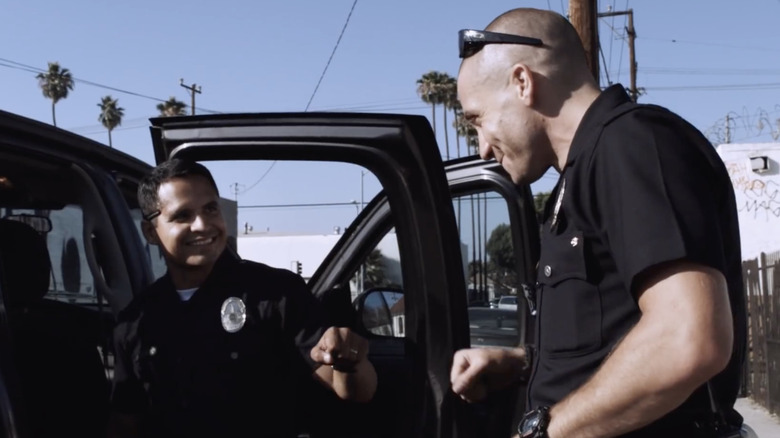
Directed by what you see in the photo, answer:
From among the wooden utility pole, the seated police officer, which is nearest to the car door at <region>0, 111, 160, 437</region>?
the seated police officer

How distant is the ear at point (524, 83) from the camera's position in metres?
1.97

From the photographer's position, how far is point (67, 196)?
355cm

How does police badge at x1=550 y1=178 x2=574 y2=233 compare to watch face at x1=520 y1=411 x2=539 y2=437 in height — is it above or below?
above

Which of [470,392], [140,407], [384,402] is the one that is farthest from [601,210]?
[384,402]

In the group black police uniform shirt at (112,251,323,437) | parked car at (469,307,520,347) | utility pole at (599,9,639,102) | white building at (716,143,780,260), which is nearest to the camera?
black police uniform shirt at (112,251,323,437)

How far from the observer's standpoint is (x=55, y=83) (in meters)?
51.4

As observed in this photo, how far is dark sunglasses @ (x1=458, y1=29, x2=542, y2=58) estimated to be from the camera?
2.00 metres

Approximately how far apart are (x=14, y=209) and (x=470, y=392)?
1.84m

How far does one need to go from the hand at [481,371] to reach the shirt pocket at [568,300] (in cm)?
43

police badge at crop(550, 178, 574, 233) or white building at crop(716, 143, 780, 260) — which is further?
white building at crop(716, 143, 780, 260)

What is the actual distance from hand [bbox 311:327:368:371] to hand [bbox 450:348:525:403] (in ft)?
0.92

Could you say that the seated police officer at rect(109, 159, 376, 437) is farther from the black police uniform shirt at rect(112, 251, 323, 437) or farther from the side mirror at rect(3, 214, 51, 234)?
the side mirror at rect(3, 214, 51, 234)

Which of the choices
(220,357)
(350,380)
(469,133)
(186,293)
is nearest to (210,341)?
(220,357)

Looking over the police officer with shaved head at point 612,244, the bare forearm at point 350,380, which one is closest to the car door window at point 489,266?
the bare forearm at point 350,380
